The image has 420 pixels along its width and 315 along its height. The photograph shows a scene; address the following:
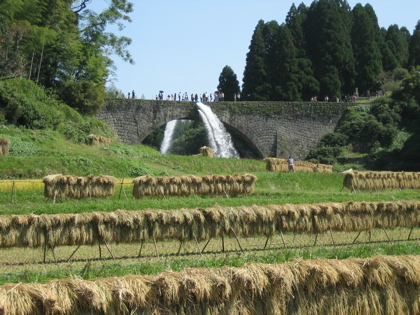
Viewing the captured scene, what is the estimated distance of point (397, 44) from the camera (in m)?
69.3

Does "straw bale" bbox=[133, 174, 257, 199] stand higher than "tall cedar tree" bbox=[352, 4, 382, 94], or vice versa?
"tall cedar tree" bbox=[352, 4, 382, 94]

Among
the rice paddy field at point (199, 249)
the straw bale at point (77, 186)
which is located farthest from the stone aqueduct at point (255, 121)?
the straw bale at point (77, 186)

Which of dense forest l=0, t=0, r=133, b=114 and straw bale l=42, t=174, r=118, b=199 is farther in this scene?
dense forest l=0, t=0, r=133, b=114

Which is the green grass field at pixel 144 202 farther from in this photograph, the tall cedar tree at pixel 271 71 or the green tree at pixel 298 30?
the green tree at pixel 298 30

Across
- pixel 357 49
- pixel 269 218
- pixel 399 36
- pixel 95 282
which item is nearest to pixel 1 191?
pixel 269 218

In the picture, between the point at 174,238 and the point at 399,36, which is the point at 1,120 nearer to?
the point at 174,238

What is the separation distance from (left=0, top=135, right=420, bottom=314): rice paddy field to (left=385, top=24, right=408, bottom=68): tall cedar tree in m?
42.2

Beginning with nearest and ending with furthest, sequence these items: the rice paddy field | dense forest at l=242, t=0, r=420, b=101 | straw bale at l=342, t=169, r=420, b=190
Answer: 1. the rice paddy field
2. straw bale at l=342, t=169, r=420, b=190
3. dense forest at l=242, t=0, r=420, b=101

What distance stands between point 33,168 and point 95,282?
18424mm

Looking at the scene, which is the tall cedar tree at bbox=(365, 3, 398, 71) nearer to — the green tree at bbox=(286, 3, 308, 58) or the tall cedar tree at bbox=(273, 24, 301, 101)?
the green tree at bbox=(286, 3, 308, 58)

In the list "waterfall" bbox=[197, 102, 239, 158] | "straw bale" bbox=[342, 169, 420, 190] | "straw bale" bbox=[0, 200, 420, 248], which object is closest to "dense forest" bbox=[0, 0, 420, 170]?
"waterfall" bbox=[197, 102, 239, 158]

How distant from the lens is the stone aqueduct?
44750 millimetres

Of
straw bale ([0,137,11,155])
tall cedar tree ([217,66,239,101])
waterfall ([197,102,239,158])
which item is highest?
tall cedar tree ([217,66,239,101])

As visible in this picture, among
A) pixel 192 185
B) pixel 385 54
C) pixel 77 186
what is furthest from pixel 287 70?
pixel 77 186
